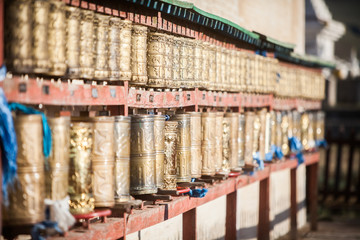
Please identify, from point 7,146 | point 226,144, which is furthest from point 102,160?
point 226,144

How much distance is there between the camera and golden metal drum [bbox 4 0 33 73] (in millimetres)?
3445

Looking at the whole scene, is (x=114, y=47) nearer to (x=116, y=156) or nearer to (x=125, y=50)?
(x=125, y=50)

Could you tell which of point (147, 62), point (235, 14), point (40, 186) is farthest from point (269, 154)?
point (40, 186)

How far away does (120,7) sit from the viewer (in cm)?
470

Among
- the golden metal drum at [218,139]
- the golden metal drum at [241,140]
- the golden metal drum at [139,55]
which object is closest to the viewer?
the golden metal drum at [139,55]

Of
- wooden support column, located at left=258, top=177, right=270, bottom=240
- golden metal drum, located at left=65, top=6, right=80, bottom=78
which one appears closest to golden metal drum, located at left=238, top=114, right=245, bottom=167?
wooden support column, located at left=258, top=177, right=270, bottom=240

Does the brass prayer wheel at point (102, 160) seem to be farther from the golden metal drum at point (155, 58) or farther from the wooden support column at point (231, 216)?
the wooden support column at point (231, 216)

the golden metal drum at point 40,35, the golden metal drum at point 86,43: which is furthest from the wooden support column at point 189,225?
the golden metal drum at point 40,35

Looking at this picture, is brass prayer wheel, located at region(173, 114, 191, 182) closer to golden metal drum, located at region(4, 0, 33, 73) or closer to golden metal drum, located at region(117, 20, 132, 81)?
golden metal drum, located at region(117, 20, 132, 81)

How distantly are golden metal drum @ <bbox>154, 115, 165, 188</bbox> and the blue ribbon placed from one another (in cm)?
153

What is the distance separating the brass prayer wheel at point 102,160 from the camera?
4.00 meters

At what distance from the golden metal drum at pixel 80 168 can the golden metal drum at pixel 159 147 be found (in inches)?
35.9

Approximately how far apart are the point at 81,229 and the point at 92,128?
59cm

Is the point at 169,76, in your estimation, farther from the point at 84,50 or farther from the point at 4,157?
the point at 4,157
